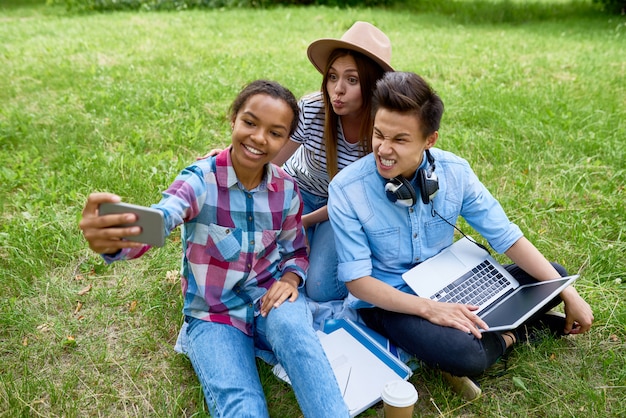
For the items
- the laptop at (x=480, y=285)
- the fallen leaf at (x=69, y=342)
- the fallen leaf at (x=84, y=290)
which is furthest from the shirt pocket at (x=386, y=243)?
the fallen leaf at (x=84, y=290)

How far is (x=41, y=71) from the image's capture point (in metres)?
6.80

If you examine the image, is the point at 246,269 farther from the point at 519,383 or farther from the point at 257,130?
the point at 519,383

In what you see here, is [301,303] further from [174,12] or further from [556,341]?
[174,12]

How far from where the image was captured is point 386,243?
2.69 meters

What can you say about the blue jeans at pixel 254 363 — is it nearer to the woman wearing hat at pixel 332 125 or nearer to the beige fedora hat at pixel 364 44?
the woman wearing hat at pixel 332 125

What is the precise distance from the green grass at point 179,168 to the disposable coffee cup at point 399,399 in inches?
15.6

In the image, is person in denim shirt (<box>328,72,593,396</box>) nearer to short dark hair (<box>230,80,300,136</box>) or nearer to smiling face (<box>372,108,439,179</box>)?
smiling face (<box>372,108,439,179</box>)

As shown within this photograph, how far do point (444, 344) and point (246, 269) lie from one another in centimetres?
95

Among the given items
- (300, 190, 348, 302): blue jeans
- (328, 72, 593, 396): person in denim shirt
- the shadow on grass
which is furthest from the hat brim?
the shadow on grass

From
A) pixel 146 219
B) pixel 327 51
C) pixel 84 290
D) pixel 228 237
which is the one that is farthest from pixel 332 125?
pixel 84 290

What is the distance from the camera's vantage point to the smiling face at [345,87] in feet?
9.68

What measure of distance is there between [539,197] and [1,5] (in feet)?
56.0

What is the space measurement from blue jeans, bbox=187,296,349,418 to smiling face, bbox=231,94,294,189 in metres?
0.67

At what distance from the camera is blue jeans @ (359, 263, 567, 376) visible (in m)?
2.41
